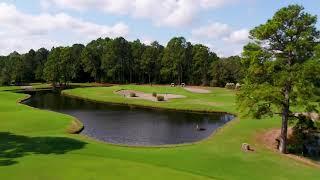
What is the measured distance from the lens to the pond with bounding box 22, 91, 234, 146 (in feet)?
190

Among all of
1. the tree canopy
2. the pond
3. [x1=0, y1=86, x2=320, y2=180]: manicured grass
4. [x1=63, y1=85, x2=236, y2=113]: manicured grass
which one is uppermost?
the tree canopy

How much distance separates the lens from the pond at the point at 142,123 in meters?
57.9

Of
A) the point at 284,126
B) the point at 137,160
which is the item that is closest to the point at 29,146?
the point at 137,160

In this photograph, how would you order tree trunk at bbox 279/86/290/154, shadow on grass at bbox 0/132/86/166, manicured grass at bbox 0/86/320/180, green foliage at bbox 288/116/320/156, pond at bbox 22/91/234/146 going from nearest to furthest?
manicured grass at bbox 0/86/320/180 → shadow on grass at bbox 0/132/86/166 → tree trunk at bbox 279/86/290/154 → green foliage at bbox 288/116/320/156 → pond at bbox 22/91/234/146

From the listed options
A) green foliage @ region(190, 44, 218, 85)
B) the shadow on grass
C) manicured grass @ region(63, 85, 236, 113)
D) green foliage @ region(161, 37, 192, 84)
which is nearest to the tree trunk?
the shadow on grass

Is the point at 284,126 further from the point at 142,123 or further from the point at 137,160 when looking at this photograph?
the point at 142,123

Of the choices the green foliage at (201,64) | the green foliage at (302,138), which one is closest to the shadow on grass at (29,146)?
the green foliage at (302,138)

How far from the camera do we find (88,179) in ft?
95.8

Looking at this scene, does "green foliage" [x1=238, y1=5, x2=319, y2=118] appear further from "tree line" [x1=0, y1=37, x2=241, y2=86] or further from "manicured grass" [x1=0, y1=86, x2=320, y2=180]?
"tree line" [x1=0, y1=37, x2=241, y2=86]

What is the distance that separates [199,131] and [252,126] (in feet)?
29.0

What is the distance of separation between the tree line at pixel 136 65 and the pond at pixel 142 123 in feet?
235

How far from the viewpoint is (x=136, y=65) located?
182250mm

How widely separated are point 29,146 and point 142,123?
32.3m

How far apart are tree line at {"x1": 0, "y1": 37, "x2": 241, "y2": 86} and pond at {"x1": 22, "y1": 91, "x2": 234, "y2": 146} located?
71490mm
